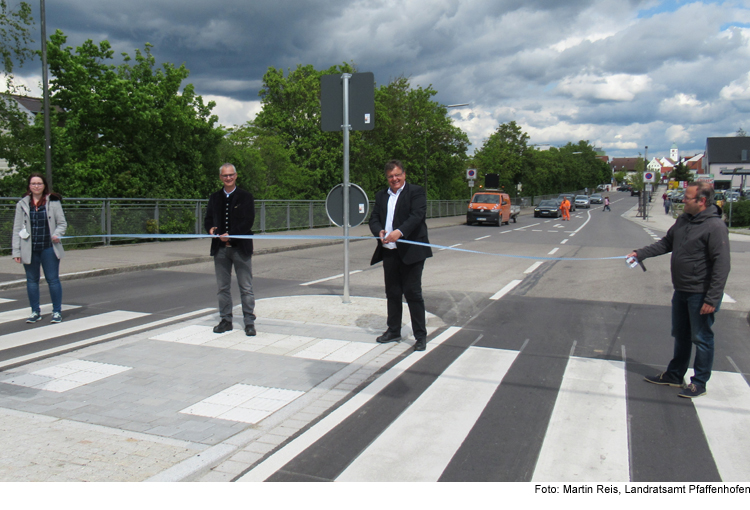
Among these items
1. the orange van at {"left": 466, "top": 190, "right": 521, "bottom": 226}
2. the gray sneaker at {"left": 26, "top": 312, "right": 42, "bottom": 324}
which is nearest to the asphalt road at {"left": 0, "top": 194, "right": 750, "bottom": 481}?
the gray sneaker at {"left": 26, "top": 312, "right": 42, "bottom": 324}

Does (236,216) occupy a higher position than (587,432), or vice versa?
(236,216)

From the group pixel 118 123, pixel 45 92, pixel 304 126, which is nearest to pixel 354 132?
pixel 304 126

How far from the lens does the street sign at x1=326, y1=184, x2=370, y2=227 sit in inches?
329

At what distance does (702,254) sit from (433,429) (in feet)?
8.38

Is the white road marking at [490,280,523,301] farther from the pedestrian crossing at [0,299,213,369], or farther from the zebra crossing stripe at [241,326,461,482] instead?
the pedestrian crossing at [0,299,213,369]

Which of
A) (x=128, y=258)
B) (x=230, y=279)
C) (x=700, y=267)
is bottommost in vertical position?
(x=128, y=258)

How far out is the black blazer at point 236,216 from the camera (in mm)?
6598

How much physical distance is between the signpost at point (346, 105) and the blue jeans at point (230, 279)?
1.82m

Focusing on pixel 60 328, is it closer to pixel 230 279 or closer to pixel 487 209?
pixel 230 279

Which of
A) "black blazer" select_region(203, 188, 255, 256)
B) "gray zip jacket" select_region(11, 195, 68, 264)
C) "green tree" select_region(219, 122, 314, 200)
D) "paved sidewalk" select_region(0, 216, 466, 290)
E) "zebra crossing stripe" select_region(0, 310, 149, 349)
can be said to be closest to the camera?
"zebra crossing stripe" select_region(0, 310, 149, 349)

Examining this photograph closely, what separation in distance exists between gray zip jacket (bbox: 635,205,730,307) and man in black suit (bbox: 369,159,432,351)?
2.21 metres

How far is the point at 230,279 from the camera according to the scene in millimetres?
6699

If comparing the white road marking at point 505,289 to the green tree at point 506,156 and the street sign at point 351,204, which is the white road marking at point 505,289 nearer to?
the street sign at point 351,204

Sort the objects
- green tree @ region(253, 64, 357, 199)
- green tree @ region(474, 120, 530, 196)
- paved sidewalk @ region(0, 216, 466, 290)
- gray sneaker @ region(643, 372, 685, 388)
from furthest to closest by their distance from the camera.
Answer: green tree @ region(474, 120, 530, 196) < green tree @ region(253, 64, 357, 199) < paved sidewalk @ region(0, 216, 466, 290) < gray sneaker @ region(643, 372, 685, 388)
